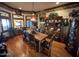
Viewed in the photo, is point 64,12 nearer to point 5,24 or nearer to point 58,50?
point 58,50

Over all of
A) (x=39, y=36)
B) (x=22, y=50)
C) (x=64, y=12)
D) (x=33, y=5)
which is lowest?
(x=22, y=50)

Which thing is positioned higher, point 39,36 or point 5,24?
point 5,24

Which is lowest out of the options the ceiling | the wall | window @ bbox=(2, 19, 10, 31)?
window @ bbox=(2, 19, 10, 31)

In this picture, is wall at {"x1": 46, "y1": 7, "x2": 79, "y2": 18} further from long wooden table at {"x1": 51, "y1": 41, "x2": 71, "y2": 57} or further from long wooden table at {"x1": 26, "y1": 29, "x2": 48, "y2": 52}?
long wooden table at {"x1": 51, "y1": 41, "x2": 71, "y2": 57}

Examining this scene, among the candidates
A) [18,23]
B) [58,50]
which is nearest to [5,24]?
[18,23]

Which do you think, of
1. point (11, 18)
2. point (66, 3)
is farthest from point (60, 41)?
point (11, 18)

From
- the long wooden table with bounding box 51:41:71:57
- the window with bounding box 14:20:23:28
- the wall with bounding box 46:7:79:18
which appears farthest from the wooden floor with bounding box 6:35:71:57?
the wall with bounding box 46:7:79:18

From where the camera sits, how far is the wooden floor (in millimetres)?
2473

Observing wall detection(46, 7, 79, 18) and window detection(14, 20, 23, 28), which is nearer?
wall detection(46, 7, 79, 18)

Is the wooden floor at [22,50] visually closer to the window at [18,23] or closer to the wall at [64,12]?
the window at [18,23]

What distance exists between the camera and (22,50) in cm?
251

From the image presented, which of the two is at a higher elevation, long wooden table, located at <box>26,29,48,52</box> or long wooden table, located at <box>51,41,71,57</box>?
long wooden table, located at <box>26,29,48,52</box>

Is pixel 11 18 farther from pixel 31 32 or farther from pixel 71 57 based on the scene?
pixel 71 57

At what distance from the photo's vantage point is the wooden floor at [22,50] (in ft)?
8.11
